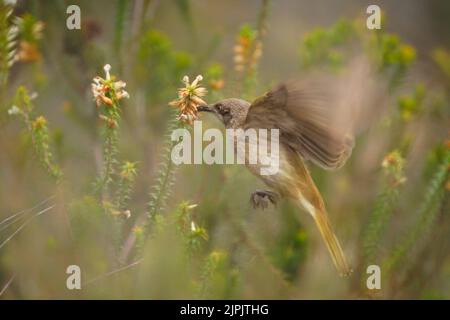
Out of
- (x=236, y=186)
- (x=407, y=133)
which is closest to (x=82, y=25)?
(x=236, y=186)

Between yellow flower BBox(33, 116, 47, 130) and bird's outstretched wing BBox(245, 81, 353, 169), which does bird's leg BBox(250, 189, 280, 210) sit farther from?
yellow flower BBox(33, 116, 47, 130)

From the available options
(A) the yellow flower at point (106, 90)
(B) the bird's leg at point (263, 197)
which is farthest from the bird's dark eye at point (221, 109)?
(A) the yellow flower at point (106, 90)

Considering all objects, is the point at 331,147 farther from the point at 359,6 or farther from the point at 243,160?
the point at 359,6

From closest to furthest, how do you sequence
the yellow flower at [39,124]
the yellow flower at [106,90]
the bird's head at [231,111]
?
the yellow flower at [106,90]
the yellow flower at [39,124]
the bird's head at [231,111]

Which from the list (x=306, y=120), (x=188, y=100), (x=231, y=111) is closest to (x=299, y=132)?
(x=306, y=120)

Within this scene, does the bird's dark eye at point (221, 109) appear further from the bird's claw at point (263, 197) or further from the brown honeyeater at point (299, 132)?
the bird's claw at point (263, 197)

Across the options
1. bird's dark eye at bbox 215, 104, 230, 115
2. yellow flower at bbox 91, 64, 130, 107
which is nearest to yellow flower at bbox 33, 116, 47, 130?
yellow flower at bbox 91, 64, 130, 107

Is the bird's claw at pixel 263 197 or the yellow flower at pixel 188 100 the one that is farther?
the bird's claw at pixel 263 197
